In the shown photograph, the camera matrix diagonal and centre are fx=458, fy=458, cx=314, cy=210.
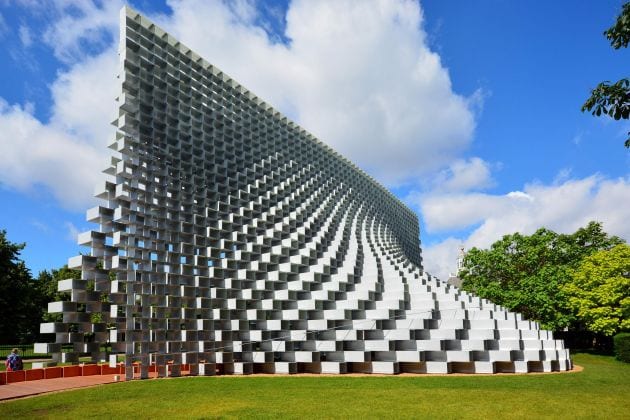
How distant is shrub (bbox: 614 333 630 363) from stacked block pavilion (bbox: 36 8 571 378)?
8021 mm

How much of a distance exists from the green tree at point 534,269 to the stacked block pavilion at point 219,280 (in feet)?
38.0

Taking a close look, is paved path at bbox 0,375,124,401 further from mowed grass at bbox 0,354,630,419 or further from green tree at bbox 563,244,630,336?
green tree at bbox 563,244,630,336

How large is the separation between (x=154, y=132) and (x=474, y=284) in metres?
29.3

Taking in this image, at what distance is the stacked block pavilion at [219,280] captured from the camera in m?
18.1

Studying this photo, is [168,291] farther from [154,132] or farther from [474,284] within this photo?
[474,284]

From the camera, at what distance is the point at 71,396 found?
13.5 m

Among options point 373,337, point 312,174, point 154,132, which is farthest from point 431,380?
point 312,174

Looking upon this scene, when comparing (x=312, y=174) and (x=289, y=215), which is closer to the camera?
(x=289, y=215)

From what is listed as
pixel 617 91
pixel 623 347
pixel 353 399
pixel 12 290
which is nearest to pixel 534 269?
pixel 623 347

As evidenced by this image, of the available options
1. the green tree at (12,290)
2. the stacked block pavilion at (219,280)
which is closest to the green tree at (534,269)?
the stacked block pavilion at (219,280)

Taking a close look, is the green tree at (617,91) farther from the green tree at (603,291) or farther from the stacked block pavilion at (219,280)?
the green tree at (603,291)

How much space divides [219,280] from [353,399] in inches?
448

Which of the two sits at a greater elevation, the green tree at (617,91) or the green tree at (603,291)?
the green tree at (617,91)

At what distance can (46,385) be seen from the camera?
16.1 m
